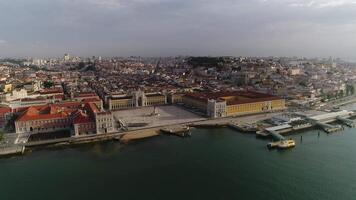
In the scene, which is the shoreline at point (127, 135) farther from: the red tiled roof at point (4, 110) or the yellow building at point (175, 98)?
the yellow building at point (175, 98)

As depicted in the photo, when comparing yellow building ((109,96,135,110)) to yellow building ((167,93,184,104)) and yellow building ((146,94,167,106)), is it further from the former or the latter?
yellow building ((167,93,184,104))

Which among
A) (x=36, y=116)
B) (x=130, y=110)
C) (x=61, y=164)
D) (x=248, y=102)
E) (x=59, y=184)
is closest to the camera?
(x=59, y=184)

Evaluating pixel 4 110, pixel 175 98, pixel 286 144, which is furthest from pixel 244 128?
pixel 4 110

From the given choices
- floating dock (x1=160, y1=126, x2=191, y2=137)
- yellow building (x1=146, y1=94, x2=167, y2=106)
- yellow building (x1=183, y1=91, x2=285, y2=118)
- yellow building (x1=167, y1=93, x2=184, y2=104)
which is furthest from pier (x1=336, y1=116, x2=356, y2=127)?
yellow building (x1=146, y1=94, x2=167, y2=106)

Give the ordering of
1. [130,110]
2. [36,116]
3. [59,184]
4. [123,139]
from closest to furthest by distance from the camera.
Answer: [59,184], [123,139], [36,116], [130,110]

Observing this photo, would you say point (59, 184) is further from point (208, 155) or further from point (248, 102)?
point (248, 102)

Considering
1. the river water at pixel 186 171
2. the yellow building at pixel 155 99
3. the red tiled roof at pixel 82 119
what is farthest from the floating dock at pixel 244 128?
the yellow building at pixel 155 99

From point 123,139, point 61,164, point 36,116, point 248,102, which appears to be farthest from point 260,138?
point 36,116

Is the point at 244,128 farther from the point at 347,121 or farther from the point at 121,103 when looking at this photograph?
the point at 121,103
